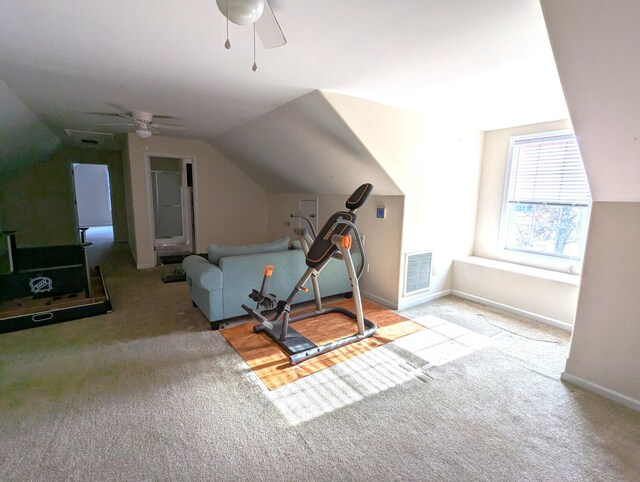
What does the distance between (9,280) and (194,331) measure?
216 centimetres

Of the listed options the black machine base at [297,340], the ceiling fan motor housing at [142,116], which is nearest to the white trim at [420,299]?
the black machine base at [297,340]

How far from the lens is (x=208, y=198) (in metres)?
5.96

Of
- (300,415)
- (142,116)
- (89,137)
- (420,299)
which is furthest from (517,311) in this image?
(89,137)

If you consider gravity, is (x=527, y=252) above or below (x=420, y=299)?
above

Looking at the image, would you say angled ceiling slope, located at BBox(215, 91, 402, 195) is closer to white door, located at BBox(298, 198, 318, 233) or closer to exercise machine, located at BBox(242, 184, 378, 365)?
white door, located at BBox(298, 198, 318, 233)

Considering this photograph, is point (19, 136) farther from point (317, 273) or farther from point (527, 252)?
point (527, 252)

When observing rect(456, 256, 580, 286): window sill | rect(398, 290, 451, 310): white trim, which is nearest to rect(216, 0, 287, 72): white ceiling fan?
rect(398, 290, 451, 310): white trim

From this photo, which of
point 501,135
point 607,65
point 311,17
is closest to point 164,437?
point 311,17

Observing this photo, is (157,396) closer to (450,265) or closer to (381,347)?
(381,347)

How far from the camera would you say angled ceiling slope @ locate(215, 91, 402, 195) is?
122 inches

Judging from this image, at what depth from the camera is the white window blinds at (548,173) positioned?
3414 millimetres

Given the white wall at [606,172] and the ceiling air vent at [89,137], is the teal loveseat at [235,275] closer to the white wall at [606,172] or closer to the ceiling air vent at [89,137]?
the white wall at [606,172]

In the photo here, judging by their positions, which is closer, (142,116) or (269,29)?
(269,29)

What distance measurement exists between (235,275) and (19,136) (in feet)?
12.8
